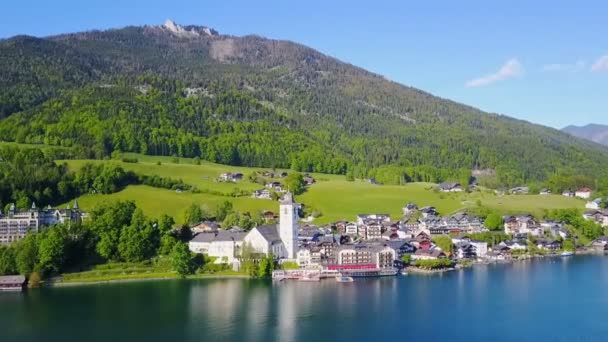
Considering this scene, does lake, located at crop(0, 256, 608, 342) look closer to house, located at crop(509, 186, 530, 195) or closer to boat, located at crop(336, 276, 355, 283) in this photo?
boat, located at crop(336, 276, 355, 283)

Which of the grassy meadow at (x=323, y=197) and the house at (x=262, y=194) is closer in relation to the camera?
the grassy meadow at (x=323, y=197)

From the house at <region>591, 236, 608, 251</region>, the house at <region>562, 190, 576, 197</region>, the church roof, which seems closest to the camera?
the church roof

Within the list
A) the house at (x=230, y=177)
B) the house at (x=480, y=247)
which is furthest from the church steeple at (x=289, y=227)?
the house at (x=230, y=177)

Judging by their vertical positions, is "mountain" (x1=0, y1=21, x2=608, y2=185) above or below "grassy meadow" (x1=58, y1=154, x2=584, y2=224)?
above

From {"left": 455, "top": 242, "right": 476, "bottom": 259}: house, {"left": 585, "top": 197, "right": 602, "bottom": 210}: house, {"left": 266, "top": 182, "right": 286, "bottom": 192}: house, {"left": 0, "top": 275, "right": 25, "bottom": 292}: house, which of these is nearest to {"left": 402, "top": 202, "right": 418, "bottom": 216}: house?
{"left": 455, "top": 242, "right": 476, "bottom": 259}: house

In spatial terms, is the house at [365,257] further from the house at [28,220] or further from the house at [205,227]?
the house at [28,220]

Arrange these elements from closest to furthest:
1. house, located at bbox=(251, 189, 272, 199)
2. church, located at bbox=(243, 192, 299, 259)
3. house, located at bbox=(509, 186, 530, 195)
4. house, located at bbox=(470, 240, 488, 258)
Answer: church, located at bbox=(243, 192, 299, 259) → house, located at bbox=(470, 240, 488, 258) → house, located at bbox=(251, 189, 272, 199) → house, located at bbox=(509, 186, 530, 195)

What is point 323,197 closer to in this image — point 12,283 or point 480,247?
point 480,247
